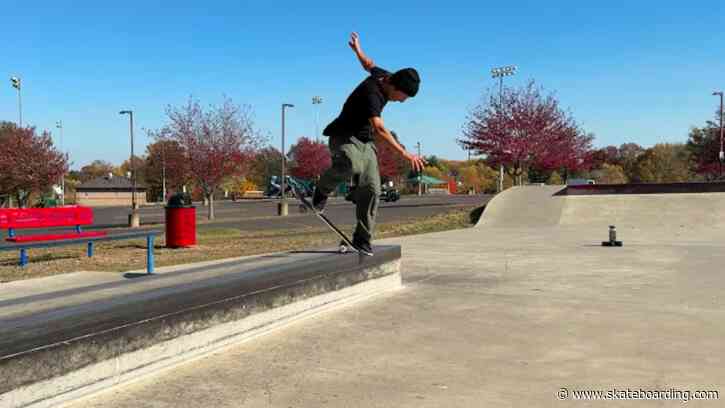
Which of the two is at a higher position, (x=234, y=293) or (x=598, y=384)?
(x=234, y=293)

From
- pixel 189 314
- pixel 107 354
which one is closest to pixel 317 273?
pixel 189 314

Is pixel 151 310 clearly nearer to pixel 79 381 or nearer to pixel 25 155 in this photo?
pixel 79 381

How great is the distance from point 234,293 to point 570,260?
6.84 meters

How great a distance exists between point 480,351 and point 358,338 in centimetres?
93

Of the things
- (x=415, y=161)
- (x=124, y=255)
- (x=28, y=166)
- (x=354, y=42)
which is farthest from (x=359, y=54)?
(x=28, y=166)

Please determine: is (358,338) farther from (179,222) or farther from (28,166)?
(28,166)

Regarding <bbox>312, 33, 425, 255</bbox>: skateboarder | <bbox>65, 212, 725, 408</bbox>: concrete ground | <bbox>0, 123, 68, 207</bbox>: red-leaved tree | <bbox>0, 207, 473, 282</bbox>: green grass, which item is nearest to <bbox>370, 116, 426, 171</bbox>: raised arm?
<bbox>312, 33, 425, 255</bbox>: skateboarder

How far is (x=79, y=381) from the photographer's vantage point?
2.96 m

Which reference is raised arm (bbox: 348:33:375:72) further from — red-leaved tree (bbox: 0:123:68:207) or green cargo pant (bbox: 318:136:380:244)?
red-leaved tree (bbox: 0:123:68:207)

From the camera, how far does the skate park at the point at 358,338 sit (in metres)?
2.99

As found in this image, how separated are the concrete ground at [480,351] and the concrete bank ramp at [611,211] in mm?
11910

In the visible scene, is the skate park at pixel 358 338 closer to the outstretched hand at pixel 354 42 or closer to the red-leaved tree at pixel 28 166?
the outstretched hand at pixel 354 42

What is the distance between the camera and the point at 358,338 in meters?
4.26

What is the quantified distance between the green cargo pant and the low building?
2901 inches
